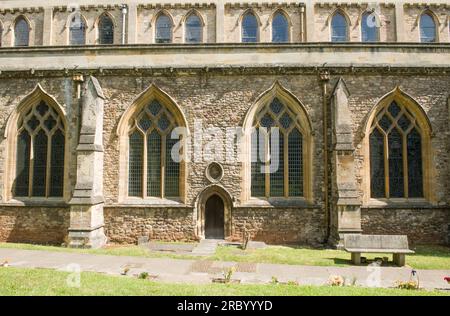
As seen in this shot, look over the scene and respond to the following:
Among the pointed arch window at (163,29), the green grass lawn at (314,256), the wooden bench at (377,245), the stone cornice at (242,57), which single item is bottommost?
the green grass lawn at (314,256)

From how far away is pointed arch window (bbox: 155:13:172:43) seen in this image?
68.7ft

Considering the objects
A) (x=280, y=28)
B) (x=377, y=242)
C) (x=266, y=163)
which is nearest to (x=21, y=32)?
(x=280, y=28)

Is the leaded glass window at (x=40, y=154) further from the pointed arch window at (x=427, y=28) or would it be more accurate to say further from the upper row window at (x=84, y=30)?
the pointed arch window at (x=427, y=28)

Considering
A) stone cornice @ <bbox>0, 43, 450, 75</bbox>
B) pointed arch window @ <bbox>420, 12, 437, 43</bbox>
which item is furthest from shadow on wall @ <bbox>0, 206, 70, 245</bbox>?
pointed arch window @ <bbox>420, 12, 437, 43</bbox>

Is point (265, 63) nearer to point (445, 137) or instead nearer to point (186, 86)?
point (186, 86)

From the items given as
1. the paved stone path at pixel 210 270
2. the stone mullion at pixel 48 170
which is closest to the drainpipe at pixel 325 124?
the paved stone path at pixel 210 270

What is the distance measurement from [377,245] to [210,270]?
219 inches

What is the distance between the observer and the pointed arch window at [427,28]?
68.4 feet

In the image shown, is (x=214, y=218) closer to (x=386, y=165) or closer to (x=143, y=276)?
(x=143, y=276)

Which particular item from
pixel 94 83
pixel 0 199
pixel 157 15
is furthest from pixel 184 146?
pixel 157 15

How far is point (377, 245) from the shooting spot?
34.7 ft

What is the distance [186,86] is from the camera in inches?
576

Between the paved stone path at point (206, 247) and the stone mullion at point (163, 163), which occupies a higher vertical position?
the stone mullion at point (163, 163)

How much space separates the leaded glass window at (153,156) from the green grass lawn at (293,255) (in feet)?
9.85
